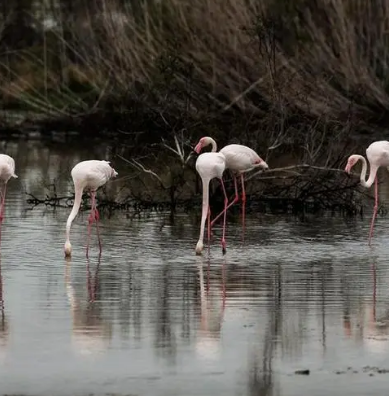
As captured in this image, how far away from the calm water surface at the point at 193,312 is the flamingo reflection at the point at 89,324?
13 millimetres

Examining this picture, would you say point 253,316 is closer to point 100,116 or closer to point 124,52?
point 124,52

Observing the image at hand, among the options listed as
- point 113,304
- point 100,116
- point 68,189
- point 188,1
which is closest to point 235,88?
point 188,1

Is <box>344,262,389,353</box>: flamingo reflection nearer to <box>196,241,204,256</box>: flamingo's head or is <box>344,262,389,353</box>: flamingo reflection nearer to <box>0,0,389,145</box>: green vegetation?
<box>196,241,204,256</box>: flamingo's head

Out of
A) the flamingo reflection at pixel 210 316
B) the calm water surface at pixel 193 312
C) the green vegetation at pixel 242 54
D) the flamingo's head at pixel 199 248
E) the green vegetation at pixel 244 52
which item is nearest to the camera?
the calm water surface at pixel 193 312

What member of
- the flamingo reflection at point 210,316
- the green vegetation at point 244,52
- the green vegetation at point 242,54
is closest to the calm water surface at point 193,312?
the flamingo reflection at point 210,316

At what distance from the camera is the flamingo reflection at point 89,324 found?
9.10m

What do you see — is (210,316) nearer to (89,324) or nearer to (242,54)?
(89,324)

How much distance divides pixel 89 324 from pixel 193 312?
0.92 metres

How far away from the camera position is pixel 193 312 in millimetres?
10461

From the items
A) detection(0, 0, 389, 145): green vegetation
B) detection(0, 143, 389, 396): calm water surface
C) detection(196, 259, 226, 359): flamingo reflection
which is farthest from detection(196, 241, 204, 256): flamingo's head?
detection(0, 0, 389, 145): green vegetation

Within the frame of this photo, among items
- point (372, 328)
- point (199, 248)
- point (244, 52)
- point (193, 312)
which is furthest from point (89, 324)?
point (244, 52)

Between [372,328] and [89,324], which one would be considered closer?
[372,328]

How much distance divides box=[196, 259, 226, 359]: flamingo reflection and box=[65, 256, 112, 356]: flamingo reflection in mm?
638

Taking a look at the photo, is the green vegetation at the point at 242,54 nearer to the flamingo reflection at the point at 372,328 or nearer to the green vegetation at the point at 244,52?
the green vegetation at the point at 244,52
